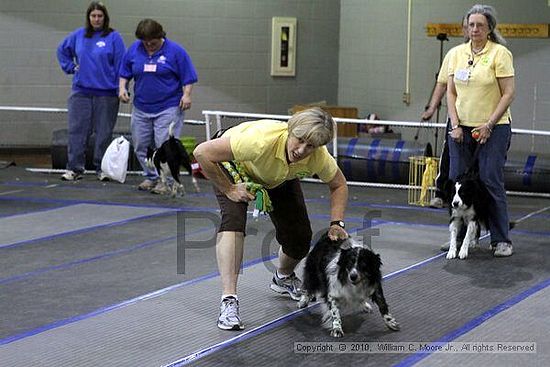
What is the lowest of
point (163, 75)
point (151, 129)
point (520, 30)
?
point (151, 129)

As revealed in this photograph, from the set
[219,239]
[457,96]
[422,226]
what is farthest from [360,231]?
[219,239]

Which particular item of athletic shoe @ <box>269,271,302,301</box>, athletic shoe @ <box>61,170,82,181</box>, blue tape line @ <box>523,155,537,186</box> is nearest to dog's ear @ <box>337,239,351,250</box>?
athletic shoe @ <box>269,271,302,301</box>

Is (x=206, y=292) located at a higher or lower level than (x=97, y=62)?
lower

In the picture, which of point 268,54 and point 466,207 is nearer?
point 466,207

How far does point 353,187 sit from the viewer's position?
9.82m

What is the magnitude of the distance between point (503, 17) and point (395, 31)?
1582 millimetres

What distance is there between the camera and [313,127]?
14.1ft

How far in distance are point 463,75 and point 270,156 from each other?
7.66ft

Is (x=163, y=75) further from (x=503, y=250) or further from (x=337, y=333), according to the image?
(x=337, y=333)

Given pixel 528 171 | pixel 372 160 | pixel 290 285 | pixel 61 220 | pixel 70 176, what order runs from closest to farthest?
pixel 290 285
pixel 61 220
pixel 528 171
pixel 372 160
pixel 70 176

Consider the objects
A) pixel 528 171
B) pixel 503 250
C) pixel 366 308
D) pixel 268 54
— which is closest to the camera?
pixel 366 308

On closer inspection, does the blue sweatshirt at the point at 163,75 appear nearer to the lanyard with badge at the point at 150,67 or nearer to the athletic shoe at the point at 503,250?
the lanyard with badge at the point at 150,67

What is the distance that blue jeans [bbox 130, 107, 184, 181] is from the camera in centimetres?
902

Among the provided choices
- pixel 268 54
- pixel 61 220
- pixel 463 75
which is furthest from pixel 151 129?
pixel 463 75
